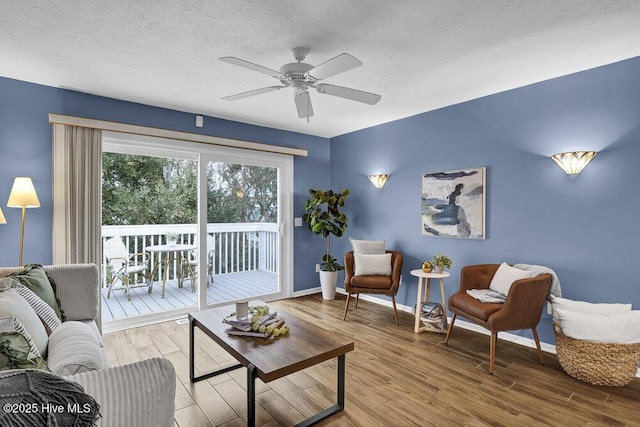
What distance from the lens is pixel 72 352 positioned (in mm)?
1435

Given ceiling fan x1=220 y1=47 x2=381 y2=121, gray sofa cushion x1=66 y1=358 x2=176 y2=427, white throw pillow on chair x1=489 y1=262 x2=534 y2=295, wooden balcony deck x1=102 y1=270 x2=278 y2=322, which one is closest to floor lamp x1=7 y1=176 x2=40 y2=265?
wooden balcony deck x1=102 y1=270 x2=278 y2=322

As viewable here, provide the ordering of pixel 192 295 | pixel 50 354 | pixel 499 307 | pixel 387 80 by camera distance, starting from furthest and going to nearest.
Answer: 1. pixel 192 295
2. pixel 387 80
3. pixel 499 307
4. pixel 50 354

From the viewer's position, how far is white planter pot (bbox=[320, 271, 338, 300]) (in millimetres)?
4812

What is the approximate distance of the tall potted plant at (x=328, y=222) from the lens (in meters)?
4.68

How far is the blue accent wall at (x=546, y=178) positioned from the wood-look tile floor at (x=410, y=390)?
0.68m

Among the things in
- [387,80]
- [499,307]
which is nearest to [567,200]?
[499,307]

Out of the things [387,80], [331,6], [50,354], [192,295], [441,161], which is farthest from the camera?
[192,295]

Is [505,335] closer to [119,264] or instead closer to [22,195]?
[22,195]

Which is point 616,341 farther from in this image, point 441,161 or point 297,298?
point 297,298

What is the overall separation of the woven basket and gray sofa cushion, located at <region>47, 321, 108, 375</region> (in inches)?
124

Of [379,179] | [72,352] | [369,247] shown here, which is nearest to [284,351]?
[72,352]

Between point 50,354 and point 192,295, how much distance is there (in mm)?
3264

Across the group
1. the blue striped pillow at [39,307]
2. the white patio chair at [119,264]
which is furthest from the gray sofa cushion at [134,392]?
the white patio chair at [119,264]

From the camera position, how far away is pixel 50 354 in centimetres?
153
